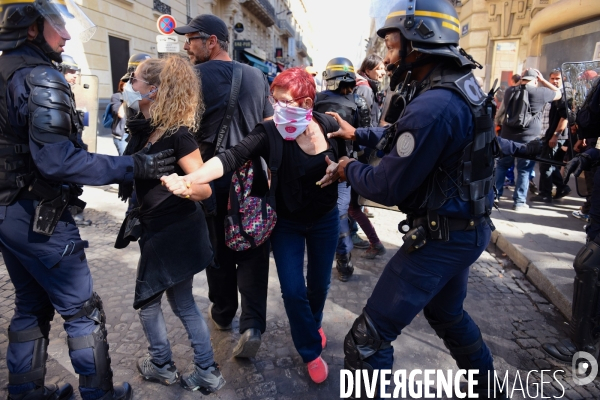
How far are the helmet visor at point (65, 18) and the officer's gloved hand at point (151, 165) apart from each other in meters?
0.76

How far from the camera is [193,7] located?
60.8ft

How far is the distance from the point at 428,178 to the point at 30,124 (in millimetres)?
1760

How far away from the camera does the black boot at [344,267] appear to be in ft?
13.2

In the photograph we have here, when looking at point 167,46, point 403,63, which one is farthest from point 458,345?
point 167,46

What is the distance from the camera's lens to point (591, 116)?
115 inches

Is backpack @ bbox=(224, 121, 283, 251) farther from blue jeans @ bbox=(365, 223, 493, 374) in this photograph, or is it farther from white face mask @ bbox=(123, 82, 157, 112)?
blue jeans @ bbox=(365, 223, 493, 374)

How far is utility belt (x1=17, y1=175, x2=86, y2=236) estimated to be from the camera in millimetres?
1928

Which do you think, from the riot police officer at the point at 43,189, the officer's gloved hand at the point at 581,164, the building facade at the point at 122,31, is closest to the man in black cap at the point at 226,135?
the riot police officer at the point at 43,189

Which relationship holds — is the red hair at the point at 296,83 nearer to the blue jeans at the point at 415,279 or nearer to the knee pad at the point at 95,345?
the blue jeans at the point at 415,279

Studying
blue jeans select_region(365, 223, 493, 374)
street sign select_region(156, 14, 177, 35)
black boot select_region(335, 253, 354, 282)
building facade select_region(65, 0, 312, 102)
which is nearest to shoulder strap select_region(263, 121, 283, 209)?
blue jeans select_region(365, 223, 493, 374)

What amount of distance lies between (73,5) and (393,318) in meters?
2.37

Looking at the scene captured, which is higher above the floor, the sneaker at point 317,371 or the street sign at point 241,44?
the street sign at point 241,44

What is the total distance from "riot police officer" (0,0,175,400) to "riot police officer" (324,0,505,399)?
1.12 metres

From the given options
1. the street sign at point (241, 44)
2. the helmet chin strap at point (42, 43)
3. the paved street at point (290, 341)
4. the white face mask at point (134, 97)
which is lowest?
the paved street at point (290, 341)
